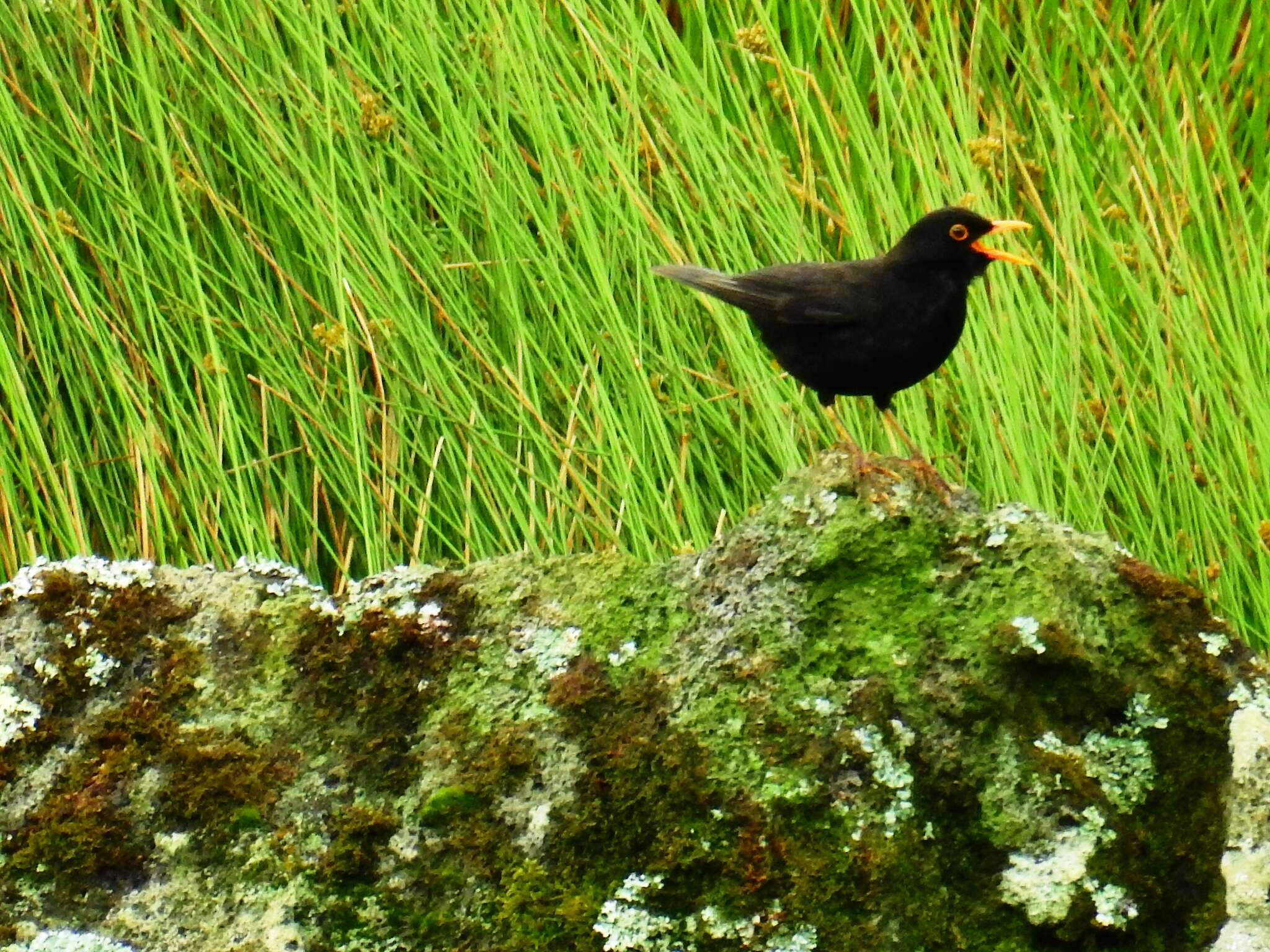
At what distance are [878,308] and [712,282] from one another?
1.29ft

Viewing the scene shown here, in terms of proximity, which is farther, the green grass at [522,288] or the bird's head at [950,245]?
the green grass at [522,288]

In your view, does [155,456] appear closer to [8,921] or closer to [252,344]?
[252,344]

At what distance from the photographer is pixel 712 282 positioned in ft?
9.71

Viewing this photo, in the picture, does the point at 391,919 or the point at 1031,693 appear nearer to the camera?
the point at 391,919

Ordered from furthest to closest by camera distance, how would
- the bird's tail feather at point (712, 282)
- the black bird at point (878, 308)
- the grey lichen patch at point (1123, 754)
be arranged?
the bird's tail feather at point (712, 282) → the black bird at point (878, 308) → the grey lichen patch at point (1123, 754)

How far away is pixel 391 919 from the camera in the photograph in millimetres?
1620

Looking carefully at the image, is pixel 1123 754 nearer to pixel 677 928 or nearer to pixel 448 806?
pixel 677 928

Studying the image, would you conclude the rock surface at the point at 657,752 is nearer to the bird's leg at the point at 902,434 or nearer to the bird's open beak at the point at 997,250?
the bird's leg at the point at 902,434

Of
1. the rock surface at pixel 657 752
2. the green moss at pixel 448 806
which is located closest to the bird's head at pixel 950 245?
the rock surface at pixel 657 752

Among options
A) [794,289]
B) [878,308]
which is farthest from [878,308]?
[794,289]

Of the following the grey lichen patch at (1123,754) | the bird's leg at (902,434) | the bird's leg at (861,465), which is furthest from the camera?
the bird's leg at (902,434)

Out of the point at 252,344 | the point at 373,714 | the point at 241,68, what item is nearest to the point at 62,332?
the point at 252,344

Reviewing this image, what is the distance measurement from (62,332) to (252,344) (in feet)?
1.22

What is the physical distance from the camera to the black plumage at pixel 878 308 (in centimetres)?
267
